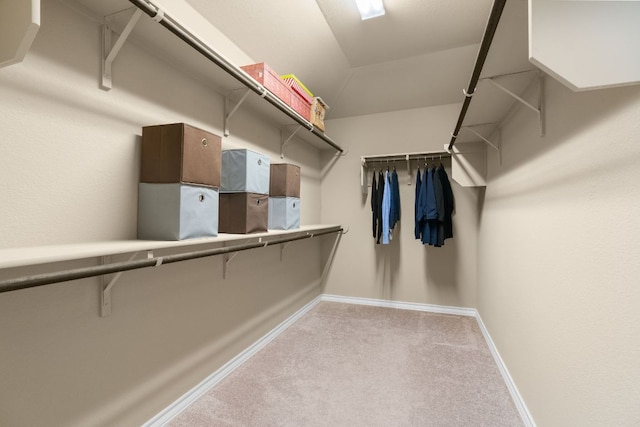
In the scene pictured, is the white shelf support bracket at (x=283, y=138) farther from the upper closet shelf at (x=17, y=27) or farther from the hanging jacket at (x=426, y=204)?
the upper closet shelf at (x=17, y=27)

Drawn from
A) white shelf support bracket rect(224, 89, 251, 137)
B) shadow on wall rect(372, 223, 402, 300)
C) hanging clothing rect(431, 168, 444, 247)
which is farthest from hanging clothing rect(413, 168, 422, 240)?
white shelf support bracket rect(224, 89, 251, 137)

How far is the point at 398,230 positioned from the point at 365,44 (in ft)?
6.51

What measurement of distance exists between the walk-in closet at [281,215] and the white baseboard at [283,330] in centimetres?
2

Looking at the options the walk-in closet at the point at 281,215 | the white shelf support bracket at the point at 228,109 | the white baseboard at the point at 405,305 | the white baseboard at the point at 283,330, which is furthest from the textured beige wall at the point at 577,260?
the white shelf support bracket at the point at 228,109

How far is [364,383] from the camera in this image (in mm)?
1949

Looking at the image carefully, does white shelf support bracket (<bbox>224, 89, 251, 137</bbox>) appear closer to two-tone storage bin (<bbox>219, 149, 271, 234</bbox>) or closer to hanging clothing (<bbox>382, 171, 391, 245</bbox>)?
two-tone storage bin (<bbox>219, 149, 271, 234</bbox>)

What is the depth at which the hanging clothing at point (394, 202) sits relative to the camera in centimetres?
331

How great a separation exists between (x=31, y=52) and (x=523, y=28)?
5.67 ft

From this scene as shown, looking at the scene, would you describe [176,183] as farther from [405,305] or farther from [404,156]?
[405,305]

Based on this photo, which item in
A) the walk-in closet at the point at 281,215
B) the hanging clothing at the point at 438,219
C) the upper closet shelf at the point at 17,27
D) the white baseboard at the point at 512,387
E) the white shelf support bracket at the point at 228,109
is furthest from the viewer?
the hanging clothing at the point at 438,219

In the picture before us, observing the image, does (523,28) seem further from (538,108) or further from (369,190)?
(369,190)

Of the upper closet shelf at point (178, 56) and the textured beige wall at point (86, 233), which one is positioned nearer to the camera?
the textured beige wall at point (86, 233)

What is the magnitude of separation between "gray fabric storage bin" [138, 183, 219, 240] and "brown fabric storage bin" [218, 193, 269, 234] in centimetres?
31

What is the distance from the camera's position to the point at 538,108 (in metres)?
1.47
